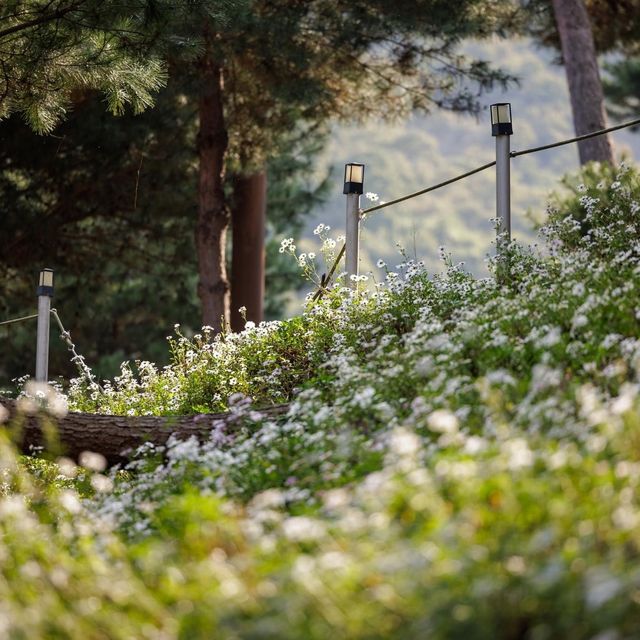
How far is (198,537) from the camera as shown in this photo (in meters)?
2.96

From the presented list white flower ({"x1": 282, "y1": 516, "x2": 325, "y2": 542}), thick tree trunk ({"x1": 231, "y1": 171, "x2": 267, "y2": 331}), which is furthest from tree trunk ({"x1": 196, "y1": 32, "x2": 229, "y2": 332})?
white flower ({"x1": 282, "y1": 516, "x2": 325, "y2": 542})

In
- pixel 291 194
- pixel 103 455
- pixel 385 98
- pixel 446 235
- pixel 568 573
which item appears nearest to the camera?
pixel 568 573

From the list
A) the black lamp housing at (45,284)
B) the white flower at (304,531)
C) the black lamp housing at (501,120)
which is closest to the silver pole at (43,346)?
the black lamp housing at (45,284)

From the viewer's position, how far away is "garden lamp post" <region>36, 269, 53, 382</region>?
786 cm

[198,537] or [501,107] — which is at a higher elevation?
[501,107]

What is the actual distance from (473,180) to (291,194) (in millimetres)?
158068

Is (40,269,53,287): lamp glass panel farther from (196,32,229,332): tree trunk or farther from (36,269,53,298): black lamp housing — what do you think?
(196,32,229,332): tree trunk

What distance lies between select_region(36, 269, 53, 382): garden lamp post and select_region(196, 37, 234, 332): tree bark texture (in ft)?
8.48

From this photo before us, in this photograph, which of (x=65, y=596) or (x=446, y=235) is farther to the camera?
(x=446, y=235)

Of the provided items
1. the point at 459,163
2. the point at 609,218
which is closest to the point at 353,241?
the point at 609,218

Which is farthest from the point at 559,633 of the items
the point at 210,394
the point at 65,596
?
the point at 210,394

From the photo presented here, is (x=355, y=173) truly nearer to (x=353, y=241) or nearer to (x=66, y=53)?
(x=353, y=241)

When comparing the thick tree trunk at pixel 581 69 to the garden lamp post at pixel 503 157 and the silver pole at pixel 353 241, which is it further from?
the garden lamp post at pixel 503 157

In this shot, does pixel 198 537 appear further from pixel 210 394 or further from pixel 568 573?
pixel 210 394
